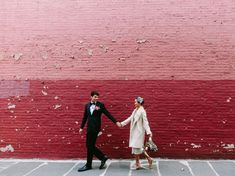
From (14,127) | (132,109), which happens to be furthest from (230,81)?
(14,127)

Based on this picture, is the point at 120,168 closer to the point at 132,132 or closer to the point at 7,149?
the point at 132,132

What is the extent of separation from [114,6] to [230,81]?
12.3 ft

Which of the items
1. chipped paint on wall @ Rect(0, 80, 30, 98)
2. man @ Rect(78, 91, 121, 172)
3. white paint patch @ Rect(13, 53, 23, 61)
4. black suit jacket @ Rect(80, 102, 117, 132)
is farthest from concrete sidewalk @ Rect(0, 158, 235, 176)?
white paint patch @ Rect(13, 53, 23, 61)

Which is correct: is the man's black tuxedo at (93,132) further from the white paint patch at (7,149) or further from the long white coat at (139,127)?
the white paint patch at (7,149)

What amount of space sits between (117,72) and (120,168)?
2599mm

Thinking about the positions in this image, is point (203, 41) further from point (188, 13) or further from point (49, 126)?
point (49, 126)

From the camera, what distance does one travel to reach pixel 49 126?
31.9ft

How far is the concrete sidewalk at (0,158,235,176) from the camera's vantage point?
315 inches

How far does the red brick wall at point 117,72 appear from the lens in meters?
9.42

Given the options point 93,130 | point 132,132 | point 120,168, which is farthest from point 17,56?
point 120,168

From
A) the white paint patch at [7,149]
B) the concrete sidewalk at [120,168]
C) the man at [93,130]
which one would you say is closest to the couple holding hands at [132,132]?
the man at [93,130]

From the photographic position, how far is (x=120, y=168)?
28.1 ft

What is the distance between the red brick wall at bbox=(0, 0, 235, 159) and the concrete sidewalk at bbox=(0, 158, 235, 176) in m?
0.34

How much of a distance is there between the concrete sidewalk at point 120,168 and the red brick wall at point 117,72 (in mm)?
336
